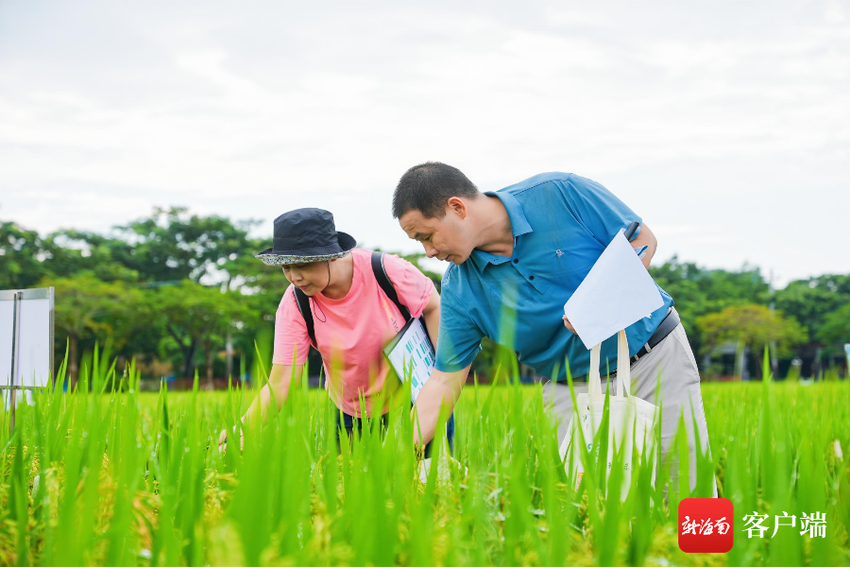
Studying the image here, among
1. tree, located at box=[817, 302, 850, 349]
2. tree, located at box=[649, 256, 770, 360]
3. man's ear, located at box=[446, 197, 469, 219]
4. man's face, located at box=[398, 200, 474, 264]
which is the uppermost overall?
tree, located at box=[649, 256, 770, 360]

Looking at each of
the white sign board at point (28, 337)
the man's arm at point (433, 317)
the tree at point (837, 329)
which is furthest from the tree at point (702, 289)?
the white sign board at point (28, 337)

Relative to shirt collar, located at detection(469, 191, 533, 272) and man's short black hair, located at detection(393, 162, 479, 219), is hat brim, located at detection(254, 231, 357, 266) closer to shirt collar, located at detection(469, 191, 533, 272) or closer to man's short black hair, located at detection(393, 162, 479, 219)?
man's short black hair, located at detection(393, 162, 479, 219)

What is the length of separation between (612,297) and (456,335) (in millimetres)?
602

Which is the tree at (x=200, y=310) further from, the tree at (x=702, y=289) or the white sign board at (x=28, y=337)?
the white sign board at (x=28, y=337)

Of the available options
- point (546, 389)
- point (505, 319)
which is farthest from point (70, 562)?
point (546, 389)

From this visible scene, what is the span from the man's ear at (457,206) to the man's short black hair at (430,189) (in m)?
0.01

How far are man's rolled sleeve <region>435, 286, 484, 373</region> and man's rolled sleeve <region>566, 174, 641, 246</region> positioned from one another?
1.52 ft

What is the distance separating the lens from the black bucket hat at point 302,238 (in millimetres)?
2117

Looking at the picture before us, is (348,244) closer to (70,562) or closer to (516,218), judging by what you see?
(516,218)

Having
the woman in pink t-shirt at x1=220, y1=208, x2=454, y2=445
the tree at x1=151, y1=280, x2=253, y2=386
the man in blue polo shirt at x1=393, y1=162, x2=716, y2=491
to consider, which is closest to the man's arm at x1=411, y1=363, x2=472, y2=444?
the man in blue polo shirt at x1=393, y1=162, x2=716, y2=491

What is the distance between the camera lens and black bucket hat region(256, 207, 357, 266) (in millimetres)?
2117

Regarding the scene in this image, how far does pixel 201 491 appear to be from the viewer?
1030mm

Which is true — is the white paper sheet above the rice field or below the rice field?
above

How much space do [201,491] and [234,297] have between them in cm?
2255
